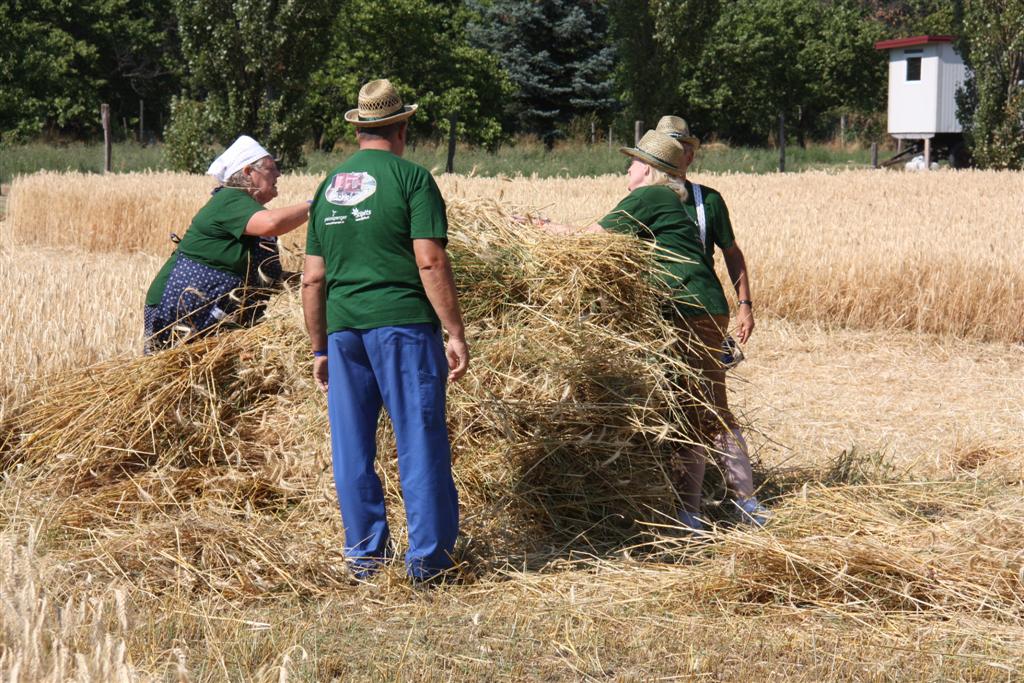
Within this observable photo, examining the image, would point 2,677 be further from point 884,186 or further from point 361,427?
point 884,186

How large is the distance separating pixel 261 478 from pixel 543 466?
1215mm

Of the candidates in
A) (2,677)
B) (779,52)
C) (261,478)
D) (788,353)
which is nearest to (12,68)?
(779,52)

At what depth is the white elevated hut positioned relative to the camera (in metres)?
34.1

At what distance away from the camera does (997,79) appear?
29.6 meters

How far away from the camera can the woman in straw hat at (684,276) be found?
491cm

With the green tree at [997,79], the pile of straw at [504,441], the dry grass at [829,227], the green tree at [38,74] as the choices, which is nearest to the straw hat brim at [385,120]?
the pile of straw at [504,441]

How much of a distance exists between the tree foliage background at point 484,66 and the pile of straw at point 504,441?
20.0m

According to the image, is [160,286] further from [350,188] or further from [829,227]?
[829,227]

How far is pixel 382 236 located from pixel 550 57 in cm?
3601

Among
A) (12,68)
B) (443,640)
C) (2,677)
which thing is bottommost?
(443,640)

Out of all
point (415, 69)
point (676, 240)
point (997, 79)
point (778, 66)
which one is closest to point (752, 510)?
point (676, 240)

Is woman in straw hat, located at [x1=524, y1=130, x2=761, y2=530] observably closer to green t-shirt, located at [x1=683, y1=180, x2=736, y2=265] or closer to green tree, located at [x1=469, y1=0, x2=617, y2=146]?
green t-shirt, located at [x1=683, y1=180, x2=736, y2=265]

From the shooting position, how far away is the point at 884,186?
62.7 ft

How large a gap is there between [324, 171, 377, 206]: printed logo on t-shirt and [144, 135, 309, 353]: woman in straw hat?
1.13 metres
